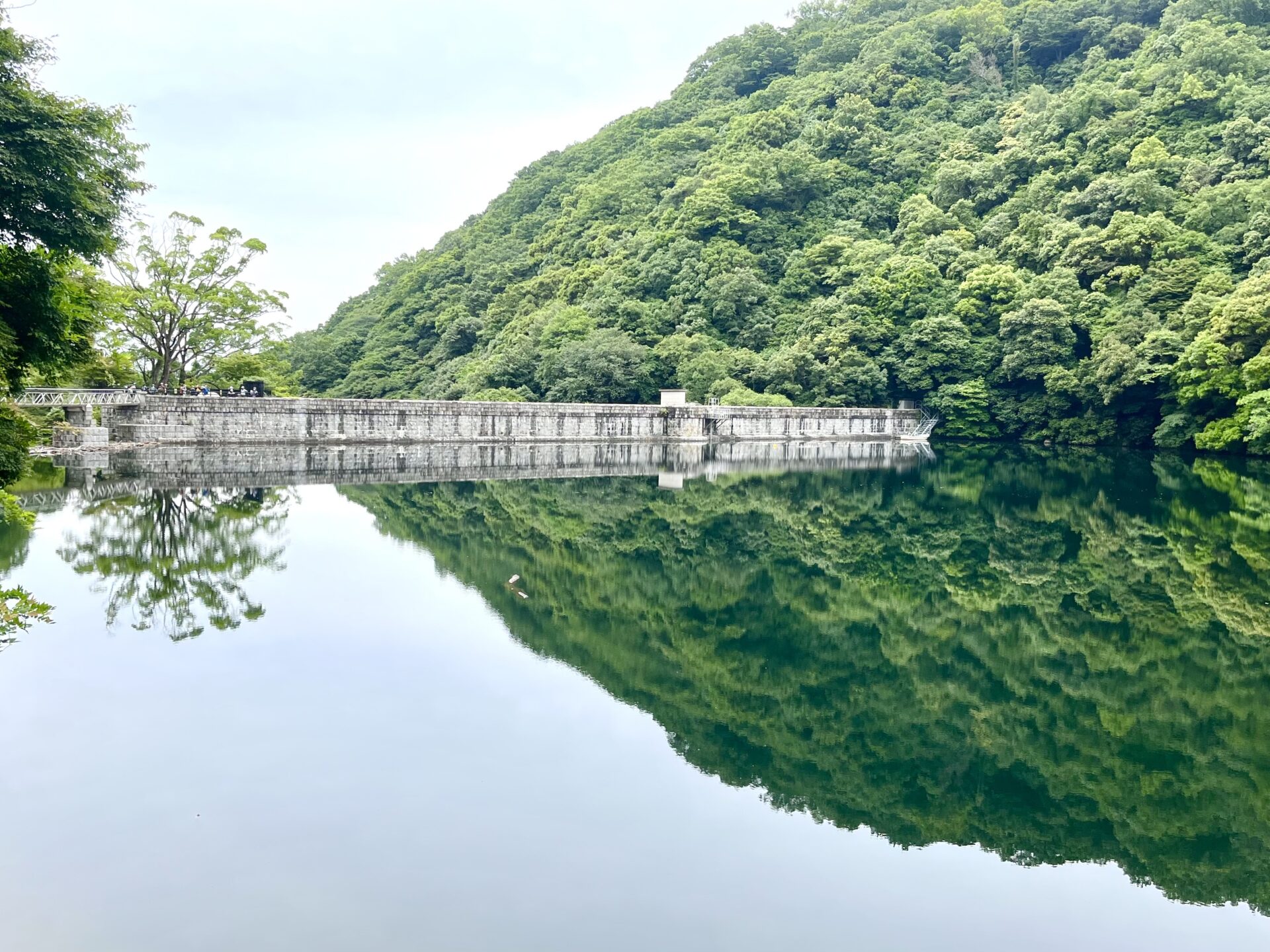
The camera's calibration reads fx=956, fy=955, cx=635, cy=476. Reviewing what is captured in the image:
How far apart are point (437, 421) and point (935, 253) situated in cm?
3394

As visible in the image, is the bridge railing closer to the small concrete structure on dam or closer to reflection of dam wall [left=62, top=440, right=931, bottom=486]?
the small concrete structure on dam

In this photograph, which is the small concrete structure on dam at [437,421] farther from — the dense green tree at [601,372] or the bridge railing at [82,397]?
the dense green tree at [601,372]

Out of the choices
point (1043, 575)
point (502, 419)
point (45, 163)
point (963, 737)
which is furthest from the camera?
point (502, 419)

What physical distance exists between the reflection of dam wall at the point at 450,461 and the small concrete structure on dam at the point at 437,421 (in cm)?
67

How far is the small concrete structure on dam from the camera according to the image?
115ft

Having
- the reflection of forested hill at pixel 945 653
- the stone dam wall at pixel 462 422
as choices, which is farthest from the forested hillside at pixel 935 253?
the reflection of forested hill at pixel 945 653

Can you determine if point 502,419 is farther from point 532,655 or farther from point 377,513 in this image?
point 532,655

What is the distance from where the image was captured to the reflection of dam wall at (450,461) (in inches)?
1062

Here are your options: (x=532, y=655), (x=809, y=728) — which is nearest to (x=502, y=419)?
(x=532, y=655)

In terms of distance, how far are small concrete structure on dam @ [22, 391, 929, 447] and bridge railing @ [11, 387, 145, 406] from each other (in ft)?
0.18

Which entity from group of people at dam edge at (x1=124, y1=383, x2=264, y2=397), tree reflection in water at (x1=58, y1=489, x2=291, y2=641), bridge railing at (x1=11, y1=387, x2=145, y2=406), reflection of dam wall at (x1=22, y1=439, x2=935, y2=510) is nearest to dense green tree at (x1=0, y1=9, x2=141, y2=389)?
tree reflection in water at (x1=58, y1=489, x2=291, y2=641)

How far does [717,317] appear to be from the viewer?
202 ft

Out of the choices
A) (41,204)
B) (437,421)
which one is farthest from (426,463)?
(41,204)

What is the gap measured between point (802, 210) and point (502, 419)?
3765cm
